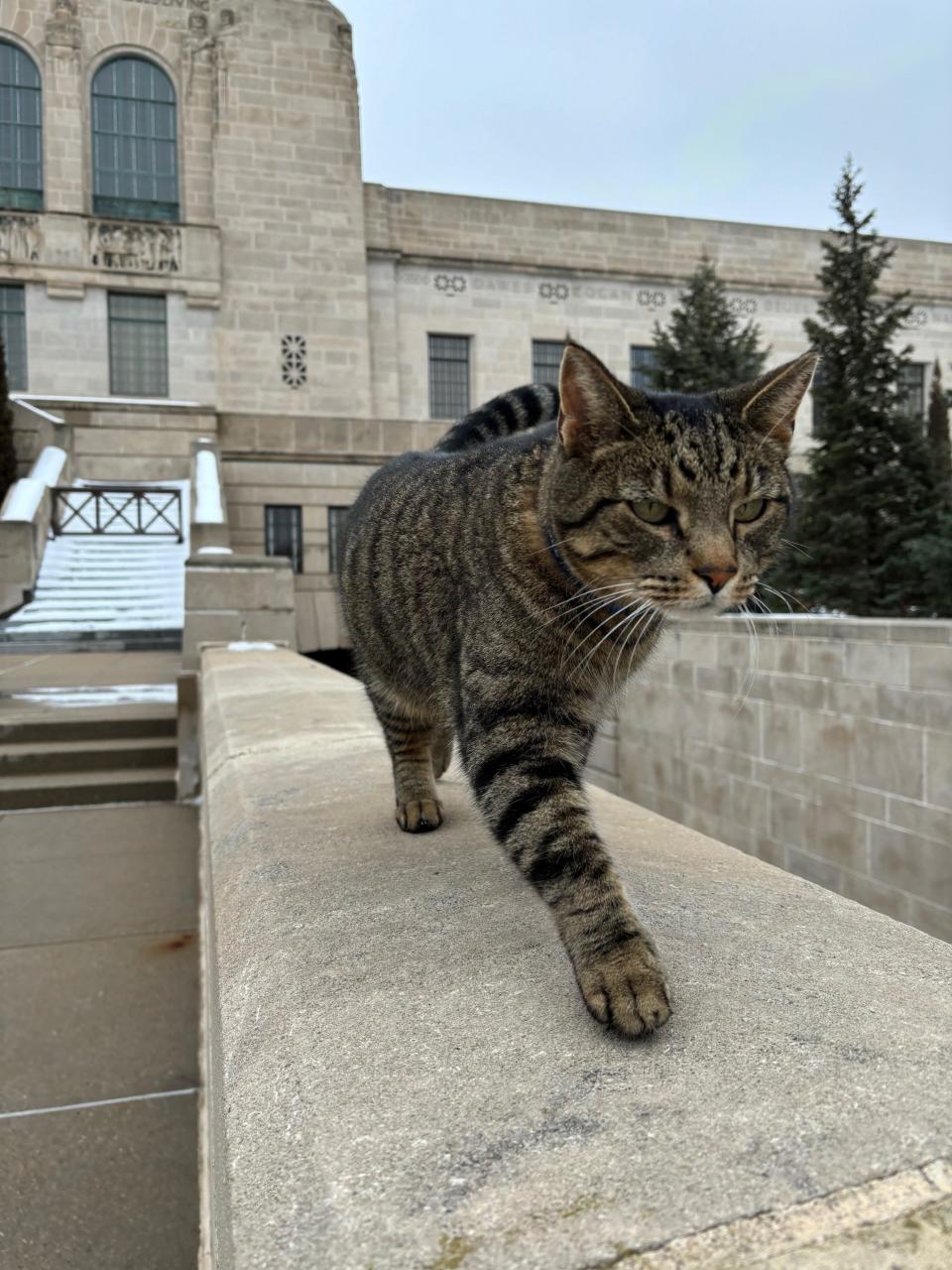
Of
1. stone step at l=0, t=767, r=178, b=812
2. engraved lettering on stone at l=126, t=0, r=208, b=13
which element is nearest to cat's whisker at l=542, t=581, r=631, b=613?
stone step at l=0, t=767, r=178, b=812

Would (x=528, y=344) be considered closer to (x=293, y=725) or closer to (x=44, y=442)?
(x=44, y=442)

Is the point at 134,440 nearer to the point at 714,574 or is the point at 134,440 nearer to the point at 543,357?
the point at 543,357

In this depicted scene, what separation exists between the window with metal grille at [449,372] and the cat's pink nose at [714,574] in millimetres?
25517

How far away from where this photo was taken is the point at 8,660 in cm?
1084

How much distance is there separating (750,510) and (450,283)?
26299 mm

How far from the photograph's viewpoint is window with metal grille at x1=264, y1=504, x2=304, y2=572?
18.6 metres

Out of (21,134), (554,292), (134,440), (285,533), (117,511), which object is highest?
(21,134)

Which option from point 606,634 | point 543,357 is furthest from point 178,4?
point 606,634

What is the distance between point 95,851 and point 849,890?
522cm

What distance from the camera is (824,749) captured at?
6855mm

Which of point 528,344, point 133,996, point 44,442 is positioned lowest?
point 133,996

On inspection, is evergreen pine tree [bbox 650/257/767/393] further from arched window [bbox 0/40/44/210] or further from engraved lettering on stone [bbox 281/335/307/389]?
arched window [bbox 0/40/44/210]

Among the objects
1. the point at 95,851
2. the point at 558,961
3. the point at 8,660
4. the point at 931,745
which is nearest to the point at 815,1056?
the point at 558,961

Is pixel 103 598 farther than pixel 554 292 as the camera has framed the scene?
No
